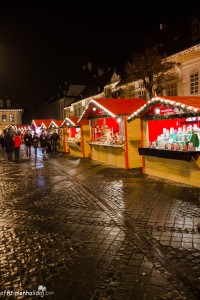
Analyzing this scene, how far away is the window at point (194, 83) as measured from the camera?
2167 centimetres

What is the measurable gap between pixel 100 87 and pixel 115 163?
94.7ft

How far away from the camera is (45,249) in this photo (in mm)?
5496

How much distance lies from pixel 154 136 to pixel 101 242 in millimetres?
7511

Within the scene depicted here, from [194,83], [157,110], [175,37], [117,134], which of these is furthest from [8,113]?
[157,110]

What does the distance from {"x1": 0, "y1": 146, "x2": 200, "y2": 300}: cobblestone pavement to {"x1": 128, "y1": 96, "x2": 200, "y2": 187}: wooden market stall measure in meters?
0.71

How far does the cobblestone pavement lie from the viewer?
13.6ft

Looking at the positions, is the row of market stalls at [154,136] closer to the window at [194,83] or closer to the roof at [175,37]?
the window at [194,83]

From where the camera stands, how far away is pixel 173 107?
1044cm

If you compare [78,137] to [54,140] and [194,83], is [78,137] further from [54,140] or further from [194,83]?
[194,83]

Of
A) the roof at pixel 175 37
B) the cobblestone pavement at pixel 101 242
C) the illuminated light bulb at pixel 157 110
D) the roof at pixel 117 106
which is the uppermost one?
the roof at pixel 175 37

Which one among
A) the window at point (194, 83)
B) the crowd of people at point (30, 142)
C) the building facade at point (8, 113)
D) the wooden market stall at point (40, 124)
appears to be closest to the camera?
the crowd of people at point (30, 142)

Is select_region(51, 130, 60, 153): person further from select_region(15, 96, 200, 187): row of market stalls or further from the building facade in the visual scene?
the building facade

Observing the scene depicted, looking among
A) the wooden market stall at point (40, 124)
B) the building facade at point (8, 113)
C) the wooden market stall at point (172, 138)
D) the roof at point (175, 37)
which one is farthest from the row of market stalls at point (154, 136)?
the building facade at point (8, 113)

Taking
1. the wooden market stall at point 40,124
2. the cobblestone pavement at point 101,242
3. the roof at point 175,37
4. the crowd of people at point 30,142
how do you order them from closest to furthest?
the cobblestone pavement at point 101,242
the crowd of people at point 30,142
the roof at point 175,37
the wooden market stall at point 40,124
